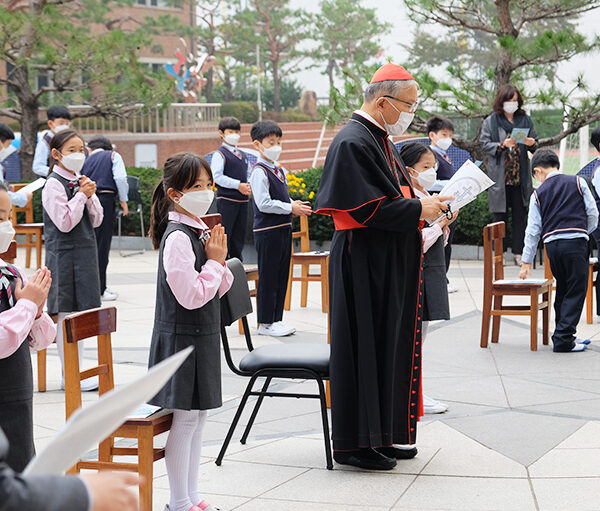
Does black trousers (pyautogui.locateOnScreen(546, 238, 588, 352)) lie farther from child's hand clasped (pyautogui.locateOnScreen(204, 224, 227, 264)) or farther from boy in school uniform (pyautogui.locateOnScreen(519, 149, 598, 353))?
child's hand clasped (pyautogui.locateOnScreen(204, 224, 227, 264))

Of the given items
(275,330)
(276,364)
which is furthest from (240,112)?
(276,364)

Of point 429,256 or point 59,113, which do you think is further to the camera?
point 59,113

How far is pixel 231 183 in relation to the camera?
989cm

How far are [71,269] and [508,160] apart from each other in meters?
6.56

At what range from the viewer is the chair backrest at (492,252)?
24.8ft

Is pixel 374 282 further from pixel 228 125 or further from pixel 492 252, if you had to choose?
pixel 228 125

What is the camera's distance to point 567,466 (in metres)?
4.70

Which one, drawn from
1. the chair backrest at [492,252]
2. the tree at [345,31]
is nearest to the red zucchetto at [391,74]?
the chair backrest at [492,252]

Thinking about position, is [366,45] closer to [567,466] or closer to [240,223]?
[240,223]

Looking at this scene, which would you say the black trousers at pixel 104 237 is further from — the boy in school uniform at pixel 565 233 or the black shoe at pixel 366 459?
the black shoe at pixel 366 459

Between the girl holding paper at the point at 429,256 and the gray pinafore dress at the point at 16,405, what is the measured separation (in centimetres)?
285

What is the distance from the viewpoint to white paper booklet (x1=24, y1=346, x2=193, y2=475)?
1624 mm

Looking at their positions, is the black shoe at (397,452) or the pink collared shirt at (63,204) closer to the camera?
the black shoe at (397,452)

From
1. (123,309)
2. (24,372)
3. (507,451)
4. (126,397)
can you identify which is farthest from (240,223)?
(126,397)
